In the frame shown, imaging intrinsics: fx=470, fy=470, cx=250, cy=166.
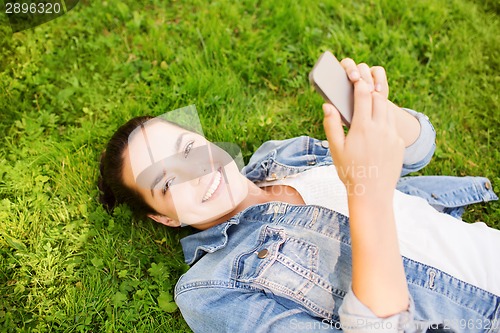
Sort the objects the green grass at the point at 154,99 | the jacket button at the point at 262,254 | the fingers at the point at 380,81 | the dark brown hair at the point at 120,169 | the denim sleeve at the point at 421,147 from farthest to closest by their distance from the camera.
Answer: the green grass at the point at 154,99 → the dark brown hair at the point at 120,169 → the denim sleeve at the point at 421,147 → the jacket button at the point at 262,254 → the fingers at the point at 380,81

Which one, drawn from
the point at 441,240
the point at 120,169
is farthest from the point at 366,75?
the point at 120,169

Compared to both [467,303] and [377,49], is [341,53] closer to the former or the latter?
[377,49]

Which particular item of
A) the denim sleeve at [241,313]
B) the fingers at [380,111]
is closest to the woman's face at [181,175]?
the denim sleeve at [241,313]

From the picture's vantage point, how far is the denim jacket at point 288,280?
2166 mm

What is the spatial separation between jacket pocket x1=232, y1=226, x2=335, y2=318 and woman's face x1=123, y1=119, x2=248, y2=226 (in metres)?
0.30

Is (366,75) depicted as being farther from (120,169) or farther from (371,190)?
(120,169)

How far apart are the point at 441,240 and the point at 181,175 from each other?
52.5 inches

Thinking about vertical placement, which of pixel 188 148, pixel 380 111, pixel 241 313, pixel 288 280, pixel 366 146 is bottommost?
pixel 241 313

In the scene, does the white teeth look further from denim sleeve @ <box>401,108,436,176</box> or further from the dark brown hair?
denim sleeve @ <box>401,108,436,176</box>

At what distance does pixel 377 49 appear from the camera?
3672mm

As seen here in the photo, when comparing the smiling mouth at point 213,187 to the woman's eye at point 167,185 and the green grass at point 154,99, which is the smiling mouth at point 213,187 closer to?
the woman's eye at point 167,185

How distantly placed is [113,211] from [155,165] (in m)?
0.81

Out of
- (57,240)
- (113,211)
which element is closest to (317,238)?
(113,211)

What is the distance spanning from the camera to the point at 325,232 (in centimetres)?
235
